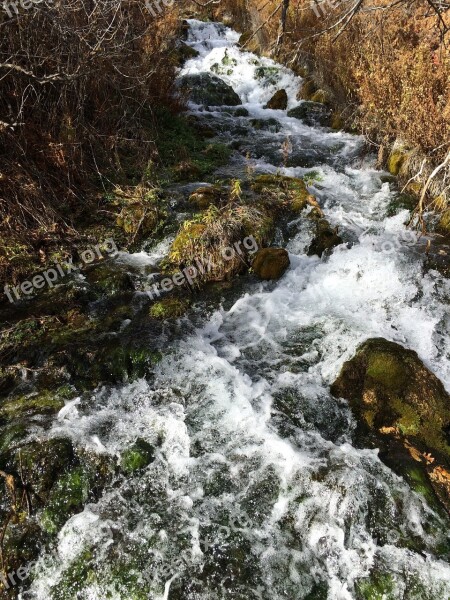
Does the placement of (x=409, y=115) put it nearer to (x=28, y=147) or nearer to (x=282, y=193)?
(x=282, y=193)

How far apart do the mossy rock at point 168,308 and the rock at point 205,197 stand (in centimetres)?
194

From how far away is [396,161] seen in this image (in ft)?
24.8

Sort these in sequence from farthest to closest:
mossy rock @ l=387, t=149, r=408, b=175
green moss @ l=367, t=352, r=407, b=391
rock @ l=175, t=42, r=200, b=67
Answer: rock @ l=175, t=42, r=200, b=67, mossy rock @ l=387, t=149, r=408, b=175, green moss @ l=367, t=352, r=407, b=391

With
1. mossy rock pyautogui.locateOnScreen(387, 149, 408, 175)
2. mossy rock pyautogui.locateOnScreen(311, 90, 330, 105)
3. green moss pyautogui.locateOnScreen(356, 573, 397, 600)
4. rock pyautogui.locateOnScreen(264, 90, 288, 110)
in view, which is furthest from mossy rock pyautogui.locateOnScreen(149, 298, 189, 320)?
rock pyautogui.locateOnScreen(264, 90, 288, 110)

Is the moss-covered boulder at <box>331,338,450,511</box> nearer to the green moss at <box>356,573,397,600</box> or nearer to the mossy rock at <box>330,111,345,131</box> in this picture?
the green moss at <box>356,573,397,600</box>

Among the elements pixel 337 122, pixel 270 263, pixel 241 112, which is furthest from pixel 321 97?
pixel 270 263

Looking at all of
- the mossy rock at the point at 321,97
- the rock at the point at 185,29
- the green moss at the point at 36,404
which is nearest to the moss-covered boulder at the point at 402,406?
the green moss at the point at 36,404

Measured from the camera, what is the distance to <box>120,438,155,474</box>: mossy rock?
342 centimetres

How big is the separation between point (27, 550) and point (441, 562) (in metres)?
2.90

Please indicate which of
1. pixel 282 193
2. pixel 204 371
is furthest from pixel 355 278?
pixel 204 371

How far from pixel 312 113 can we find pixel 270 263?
22.3ft

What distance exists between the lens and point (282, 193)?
678cm

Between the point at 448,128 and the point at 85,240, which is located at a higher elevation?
the point at 448,128

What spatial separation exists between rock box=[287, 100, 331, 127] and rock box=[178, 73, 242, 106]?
2.00 metres
